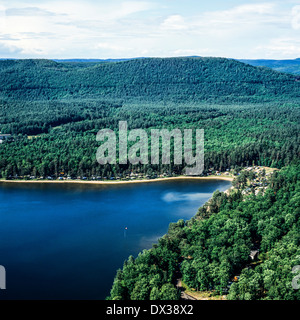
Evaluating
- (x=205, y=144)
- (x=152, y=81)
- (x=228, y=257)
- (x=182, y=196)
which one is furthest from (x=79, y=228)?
(x=152, y=81)

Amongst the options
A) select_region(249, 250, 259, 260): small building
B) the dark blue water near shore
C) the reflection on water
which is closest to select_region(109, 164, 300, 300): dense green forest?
select_region(249, 250, 259, 260): small building

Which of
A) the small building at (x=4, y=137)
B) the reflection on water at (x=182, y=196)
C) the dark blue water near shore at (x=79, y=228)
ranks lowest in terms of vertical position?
the dark blue water near shore at (x=79, y=228)

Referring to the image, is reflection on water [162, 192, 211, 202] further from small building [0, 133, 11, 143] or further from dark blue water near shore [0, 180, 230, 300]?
small building [0, 133, 11, 143]

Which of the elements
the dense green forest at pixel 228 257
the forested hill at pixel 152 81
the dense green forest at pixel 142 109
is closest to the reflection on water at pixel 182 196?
the dense green forest at pixel 142 109

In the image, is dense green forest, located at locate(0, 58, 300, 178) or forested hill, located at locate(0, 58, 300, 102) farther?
forested hill, located at locate(0, 58, 300, 102)

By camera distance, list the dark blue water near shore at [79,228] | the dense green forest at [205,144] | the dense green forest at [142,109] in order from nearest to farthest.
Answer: the dense green forest at [205,144]
the dark blue water near shore at [79,228]
the dense green forest at [142,109]

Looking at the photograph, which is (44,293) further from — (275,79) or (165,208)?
(275,79)

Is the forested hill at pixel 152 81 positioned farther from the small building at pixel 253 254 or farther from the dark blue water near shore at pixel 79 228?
the small building at pixel 253 254

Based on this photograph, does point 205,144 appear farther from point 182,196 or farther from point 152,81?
point 152,81
